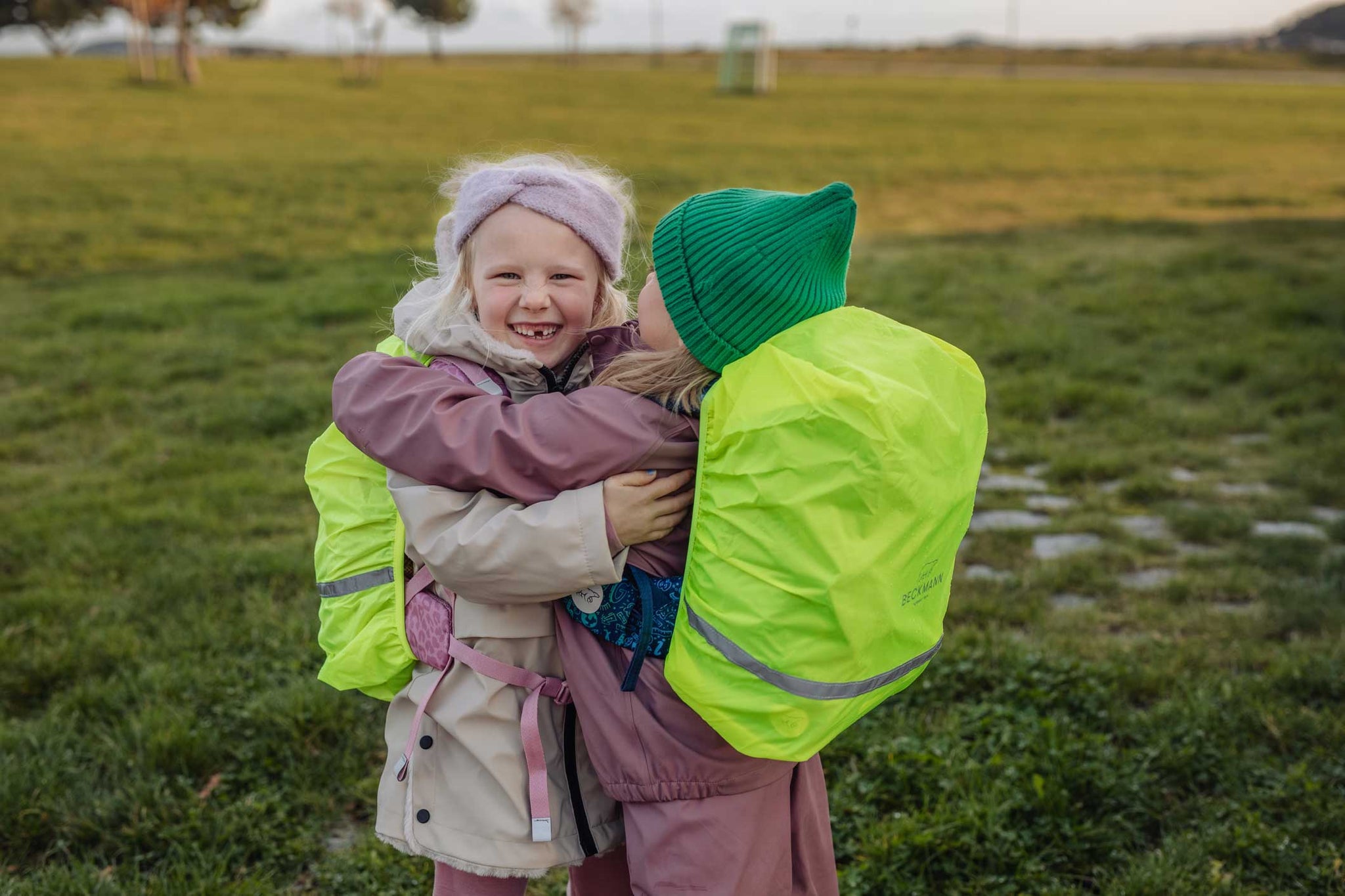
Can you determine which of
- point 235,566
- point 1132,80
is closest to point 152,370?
point 235,566

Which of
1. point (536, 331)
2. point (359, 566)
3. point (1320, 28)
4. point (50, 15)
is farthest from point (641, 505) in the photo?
point (1320, 28)

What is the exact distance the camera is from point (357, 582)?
6.19 feet

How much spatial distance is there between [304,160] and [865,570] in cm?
1790

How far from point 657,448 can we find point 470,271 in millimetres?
541

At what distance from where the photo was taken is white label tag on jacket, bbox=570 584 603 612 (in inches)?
69.7

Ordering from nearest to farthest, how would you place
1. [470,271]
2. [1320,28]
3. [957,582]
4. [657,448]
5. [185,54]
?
[657,448] → [470,271] → [957,582] → [185,54] → [1320,28]

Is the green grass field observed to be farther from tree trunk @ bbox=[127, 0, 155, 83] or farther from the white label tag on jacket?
tree trunk @ bbox=[127, 0, 155, 83]

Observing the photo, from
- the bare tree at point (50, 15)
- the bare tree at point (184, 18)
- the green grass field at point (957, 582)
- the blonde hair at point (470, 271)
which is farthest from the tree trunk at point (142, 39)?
the blonde hair at point (470, 271)

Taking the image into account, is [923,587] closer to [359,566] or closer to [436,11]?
[359,566]

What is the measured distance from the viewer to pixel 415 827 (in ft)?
6.09

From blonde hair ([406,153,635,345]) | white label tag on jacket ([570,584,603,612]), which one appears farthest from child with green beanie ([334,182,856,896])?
blonde hair ([406,153,635,345])

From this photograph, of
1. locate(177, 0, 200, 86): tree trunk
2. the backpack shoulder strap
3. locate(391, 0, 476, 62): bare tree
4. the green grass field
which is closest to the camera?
the backpack shoulder strap

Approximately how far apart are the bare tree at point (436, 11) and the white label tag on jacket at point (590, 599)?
7379 cm

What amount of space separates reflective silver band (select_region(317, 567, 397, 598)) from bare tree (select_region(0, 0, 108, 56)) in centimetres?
5423
